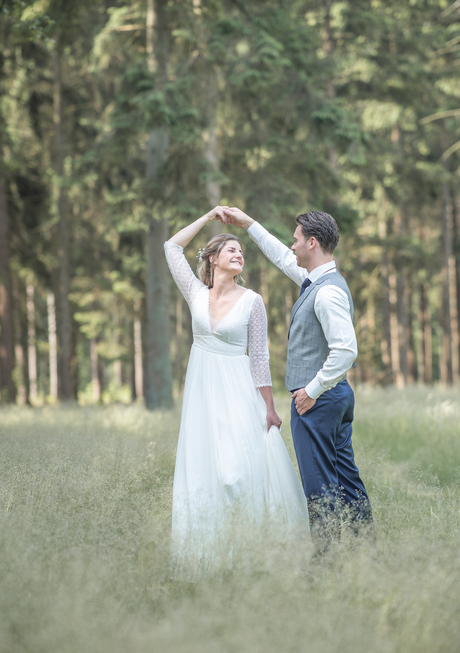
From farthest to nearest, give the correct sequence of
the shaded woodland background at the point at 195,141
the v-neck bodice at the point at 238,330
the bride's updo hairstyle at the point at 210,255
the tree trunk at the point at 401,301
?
the tree trunk at the point at 401,301, the shaded woodland background at the point at 195,141, the bride's updo hairstyle at the point at 210,255, the v-neck bodice at the point at 238,330

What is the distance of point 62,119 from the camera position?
16047 millimetres

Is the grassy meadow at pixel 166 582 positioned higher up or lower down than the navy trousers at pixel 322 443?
lower down

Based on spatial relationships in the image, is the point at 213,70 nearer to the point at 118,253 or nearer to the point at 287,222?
the point at 287,222

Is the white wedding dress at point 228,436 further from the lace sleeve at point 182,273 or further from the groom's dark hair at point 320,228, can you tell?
the groom's dark hair at point 320,228

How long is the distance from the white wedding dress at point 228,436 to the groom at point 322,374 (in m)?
0.30

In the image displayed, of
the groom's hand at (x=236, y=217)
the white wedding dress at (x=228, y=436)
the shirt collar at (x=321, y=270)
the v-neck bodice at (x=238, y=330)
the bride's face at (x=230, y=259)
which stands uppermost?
the groom's hand at (x=236, y=217)

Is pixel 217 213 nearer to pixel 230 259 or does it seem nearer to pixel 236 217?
pixel 236 217

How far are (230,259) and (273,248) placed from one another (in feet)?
1.90

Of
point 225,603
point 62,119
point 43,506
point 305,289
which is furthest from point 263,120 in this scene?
point 225,603

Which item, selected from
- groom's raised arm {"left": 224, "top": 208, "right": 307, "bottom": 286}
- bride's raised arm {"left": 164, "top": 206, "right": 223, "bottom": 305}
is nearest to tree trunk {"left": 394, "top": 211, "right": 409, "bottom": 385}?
groom's raised arm {"left": 224, "top": 208, "right": 307, "bottom": 286}

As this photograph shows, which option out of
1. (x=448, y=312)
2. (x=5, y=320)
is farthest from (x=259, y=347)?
(x=448, y=312)

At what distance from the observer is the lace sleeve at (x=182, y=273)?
14.6 feet

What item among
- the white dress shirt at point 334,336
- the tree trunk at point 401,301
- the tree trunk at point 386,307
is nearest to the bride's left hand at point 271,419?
the white dress shirt at point 334,336

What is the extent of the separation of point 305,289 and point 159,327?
301 inches
